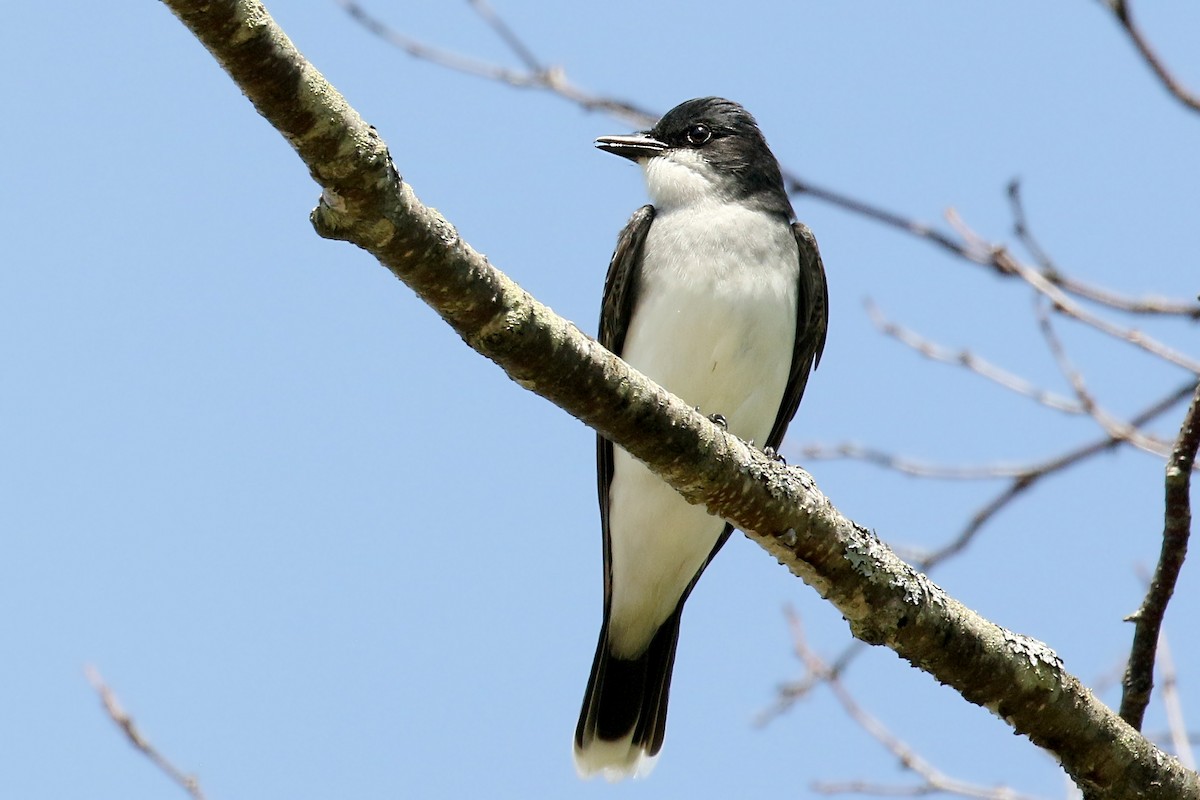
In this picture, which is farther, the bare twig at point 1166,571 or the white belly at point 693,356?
the white belly at point 693,356

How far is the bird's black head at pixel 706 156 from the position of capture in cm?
694

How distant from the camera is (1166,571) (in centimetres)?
371

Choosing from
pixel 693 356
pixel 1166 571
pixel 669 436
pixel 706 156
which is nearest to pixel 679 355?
pixel 693 356

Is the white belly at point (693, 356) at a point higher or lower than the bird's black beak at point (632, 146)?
lower

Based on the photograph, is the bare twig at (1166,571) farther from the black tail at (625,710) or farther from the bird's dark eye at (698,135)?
the bird's dark eye at (698,135)

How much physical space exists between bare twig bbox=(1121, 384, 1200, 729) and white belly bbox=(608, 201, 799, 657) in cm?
258

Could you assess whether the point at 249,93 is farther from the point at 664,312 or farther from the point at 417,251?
the point at 664,312

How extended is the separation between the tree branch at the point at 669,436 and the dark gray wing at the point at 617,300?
109 inches

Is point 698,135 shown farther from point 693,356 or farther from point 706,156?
point 693,356

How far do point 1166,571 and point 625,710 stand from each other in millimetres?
3551

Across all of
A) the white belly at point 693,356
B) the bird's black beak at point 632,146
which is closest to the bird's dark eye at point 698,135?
the bird's black beak at point 632,146

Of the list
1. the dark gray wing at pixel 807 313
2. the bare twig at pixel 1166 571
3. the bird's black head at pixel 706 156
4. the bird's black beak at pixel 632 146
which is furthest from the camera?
the bird's black beak at pixel 632 146

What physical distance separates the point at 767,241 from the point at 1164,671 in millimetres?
2568

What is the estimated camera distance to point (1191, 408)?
11.3ft
